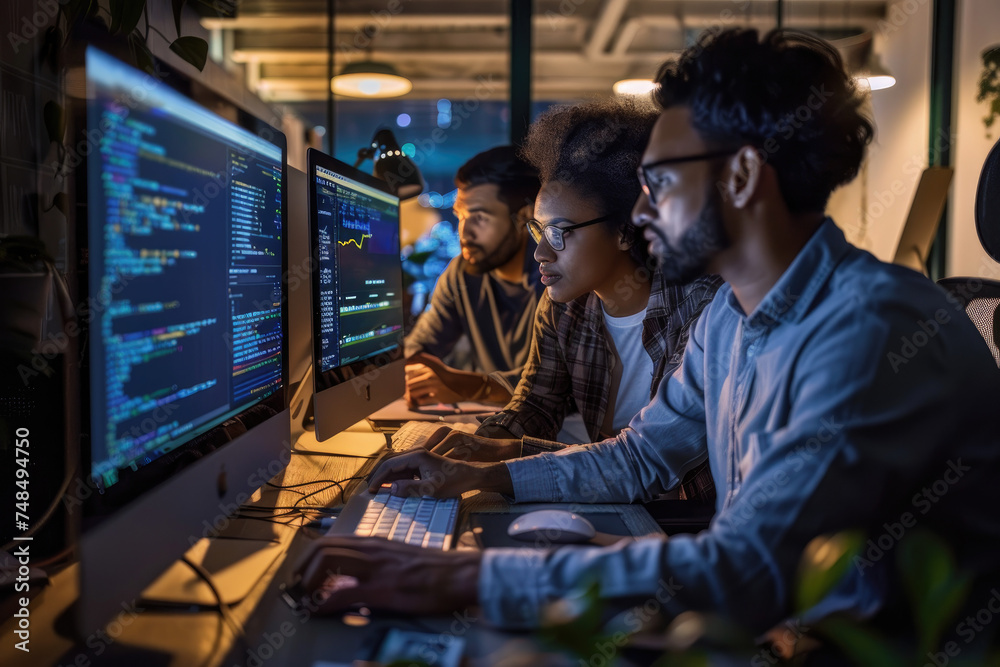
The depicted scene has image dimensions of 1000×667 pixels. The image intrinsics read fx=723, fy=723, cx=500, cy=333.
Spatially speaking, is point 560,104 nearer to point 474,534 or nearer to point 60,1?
point 60,1

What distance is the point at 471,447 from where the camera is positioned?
4.67 feet

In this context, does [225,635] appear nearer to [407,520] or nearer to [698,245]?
[407,520]

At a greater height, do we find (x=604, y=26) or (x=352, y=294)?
(x=604, y=26)

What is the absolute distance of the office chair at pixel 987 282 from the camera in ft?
4.39

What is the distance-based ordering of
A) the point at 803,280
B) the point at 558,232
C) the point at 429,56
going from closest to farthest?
the point at 803,280, the point at 558,232, the point at 429,56

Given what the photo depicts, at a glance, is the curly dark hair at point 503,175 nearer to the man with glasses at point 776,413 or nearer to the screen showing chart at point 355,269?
the screen showing chart at point 355,269

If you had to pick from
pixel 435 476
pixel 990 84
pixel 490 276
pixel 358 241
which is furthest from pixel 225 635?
pixel 990 84

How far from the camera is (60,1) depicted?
1.65m

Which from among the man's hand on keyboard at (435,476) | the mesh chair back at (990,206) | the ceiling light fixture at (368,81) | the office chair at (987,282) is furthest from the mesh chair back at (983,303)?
the ceiling light fixture at (368,81)

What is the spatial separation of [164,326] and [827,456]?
713 mm

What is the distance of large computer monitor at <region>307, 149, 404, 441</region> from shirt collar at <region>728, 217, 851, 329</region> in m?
0.77

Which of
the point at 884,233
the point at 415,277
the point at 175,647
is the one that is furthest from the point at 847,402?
the point at 884,233
